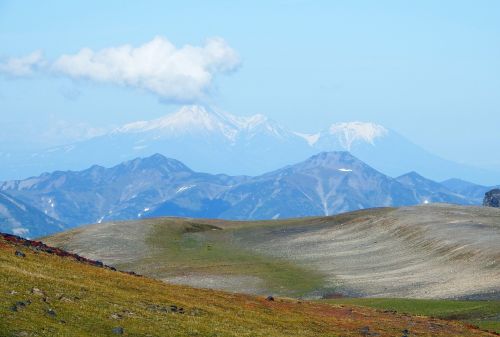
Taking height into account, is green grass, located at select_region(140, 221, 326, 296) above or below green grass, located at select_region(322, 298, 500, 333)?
above

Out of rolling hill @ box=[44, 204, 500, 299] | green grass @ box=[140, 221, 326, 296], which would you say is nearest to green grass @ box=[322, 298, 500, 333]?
rolling hill @ box=[44, 204, 500, 299]

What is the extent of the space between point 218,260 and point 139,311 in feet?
240

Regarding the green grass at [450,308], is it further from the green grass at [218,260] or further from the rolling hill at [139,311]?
the green grass at [218,260]

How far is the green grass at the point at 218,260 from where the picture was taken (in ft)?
326

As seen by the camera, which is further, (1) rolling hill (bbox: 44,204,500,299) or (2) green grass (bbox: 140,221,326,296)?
(2) green grass (bbox: 140,221,326,296)

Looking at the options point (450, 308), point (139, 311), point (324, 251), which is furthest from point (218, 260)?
point (139, 311)

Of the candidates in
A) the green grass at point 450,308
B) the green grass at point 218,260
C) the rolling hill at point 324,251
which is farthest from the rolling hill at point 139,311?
the green grass at point 218,260

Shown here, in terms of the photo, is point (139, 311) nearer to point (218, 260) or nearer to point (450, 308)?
point (450, 308)

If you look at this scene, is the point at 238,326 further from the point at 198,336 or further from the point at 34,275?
the point at 34,275

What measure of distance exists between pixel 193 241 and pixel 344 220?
30285 mm

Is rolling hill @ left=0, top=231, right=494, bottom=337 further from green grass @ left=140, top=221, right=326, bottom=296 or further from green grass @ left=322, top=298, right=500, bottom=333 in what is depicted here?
green grass @ left=140, top=221, right=326, bottom=296

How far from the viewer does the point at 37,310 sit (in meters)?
42.9

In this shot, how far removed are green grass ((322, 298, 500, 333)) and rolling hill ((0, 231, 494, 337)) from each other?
13.8 feet

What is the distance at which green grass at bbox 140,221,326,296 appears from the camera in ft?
326
